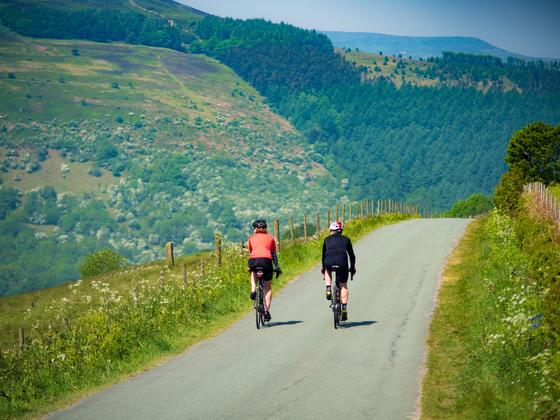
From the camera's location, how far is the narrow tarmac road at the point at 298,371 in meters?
10.3

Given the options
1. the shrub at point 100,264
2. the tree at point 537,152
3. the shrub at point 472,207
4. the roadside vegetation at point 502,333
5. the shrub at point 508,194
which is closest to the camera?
the roadside vegetation at point 502,333

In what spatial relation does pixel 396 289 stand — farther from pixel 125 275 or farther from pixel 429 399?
pixel 125 275

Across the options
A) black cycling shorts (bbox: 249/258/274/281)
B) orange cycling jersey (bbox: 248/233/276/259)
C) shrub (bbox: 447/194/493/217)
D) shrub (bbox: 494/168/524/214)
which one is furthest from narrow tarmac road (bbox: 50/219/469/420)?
shrub (bbox: 447/194/493/217)

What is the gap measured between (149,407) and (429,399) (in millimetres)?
3504

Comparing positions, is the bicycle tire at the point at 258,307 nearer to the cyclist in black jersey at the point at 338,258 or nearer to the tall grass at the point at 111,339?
the tall grass at the point at 111,339

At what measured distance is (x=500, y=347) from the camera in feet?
38.7

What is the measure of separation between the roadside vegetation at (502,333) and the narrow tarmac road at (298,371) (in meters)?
0.43

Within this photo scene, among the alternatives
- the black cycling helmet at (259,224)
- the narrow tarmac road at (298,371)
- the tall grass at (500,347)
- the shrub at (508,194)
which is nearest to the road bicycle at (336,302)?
the narrow tarmac road at (298,371)

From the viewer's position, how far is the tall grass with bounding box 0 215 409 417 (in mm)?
13133

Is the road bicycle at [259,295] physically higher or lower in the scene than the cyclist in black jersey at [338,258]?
lower

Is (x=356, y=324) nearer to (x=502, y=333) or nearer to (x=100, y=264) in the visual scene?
(x=502, y=333)

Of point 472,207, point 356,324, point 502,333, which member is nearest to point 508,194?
point 356,324

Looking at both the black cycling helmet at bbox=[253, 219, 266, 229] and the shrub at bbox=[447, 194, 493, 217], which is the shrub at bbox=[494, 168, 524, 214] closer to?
the black cycling helmet at bbox=[253, 219, 266, 229]

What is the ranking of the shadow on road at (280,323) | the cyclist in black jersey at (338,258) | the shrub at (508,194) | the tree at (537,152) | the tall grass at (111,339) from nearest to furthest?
the tall grass at (111,339) → the cyclist in black jersey at (338,258) → the shadow on road at (280,323) → the shrub at (508,194) → the tree at (537,152)
